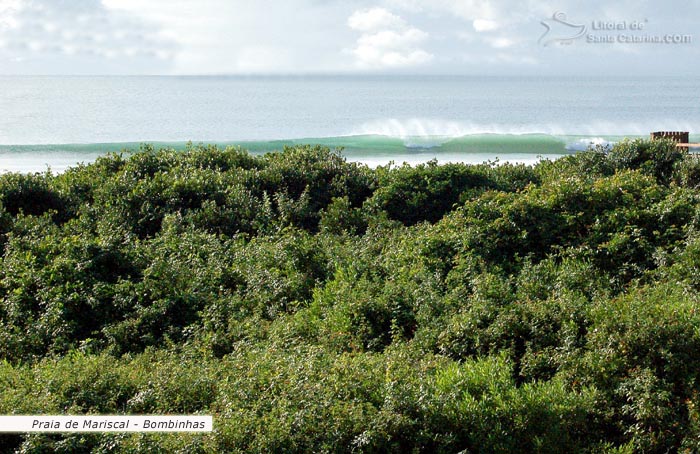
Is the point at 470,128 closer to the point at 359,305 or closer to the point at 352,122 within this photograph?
the point at 352,122

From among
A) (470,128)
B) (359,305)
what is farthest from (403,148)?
(359,305)

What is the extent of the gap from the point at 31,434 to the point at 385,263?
528cm

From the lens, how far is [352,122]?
41938 millimetres

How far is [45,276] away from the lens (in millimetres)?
10227

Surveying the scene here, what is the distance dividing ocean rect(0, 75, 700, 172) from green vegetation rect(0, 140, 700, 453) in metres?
4.36

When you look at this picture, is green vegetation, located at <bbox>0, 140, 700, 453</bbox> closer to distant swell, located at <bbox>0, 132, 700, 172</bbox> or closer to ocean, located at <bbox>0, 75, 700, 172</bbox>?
ocean, located at <bbox>0, 75, 700, 172</bbox>

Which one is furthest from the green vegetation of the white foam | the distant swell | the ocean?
the white foam

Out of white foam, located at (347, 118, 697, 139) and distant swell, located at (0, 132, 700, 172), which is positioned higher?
white foam, located at (347, 118, 697, 139)

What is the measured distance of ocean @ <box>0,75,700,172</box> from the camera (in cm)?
3281

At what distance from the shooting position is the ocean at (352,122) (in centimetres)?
3281

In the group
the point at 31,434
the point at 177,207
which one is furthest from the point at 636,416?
the point at 177,207

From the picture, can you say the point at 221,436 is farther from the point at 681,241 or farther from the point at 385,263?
the point at 681,241

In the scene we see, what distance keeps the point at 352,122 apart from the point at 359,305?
33978 millimetres

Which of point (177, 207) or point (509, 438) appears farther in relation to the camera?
point (177, 207)
